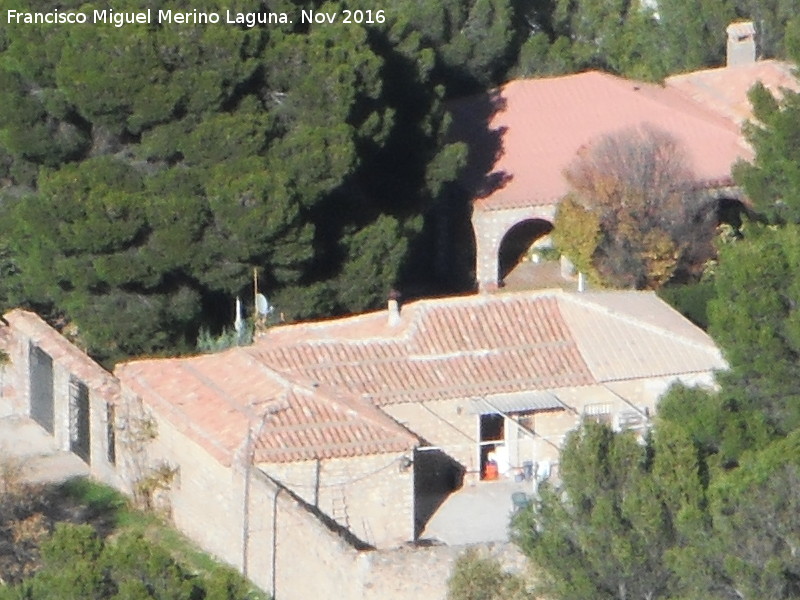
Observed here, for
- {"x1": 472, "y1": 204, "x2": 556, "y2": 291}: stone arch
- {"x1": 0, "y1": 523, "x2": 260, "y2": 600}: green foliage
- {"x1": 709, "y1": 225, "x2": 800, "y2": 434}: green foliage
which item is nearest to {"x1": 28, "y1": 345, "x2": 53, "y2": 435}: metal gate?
{"x1": 472, "y1": 204, "x2": 556, "y2": 291}: stone arch

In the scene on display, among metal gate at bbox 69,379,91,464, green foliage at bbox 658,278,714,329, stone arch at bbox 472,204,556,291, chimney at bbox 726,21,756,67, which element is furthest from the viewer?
chimney at bbox 726,21,756,67

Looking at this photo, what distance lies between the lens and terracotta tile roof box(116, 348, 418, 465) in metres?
27.5

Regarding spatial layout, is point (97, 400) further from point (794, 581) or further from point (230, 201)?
point (794, 581)

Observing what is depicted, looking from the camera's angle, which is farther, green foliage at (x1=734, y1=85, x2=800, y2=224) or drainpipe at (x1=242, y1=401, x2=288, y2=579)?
green foliage at (x1=734, y1=85, x2=800, y2=224)

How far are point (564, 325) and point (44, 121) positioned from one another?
8.55 meters

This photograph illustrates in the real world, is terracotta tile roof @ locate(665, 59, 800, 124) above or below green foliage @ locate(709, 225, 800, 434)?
above

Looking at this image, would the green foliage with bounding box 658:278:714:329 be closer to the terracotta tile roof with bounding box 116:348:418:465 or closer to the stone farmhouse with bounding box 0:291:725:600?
the stone farmhouse with bounding box 0:291:725:600

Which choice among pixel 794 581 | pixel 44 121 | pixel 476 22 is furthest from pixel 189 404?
pixel 476 22

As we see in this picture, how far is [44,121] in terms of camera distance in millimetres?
34188

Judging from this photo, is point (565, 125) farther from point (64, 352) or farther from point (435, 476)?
point (435, 476)

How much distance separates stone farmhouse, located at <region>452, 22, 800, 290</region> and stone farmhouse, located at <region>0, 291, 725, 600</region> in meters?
7.02

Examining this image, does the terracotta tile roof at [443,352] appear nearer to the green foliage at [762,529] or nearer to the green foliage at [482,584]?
the green foliage at [482,584]

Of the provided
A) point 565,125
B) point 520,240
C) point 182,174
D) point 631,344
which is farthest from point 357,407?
point 565,125

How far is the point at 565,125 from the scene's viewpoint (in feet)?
133
